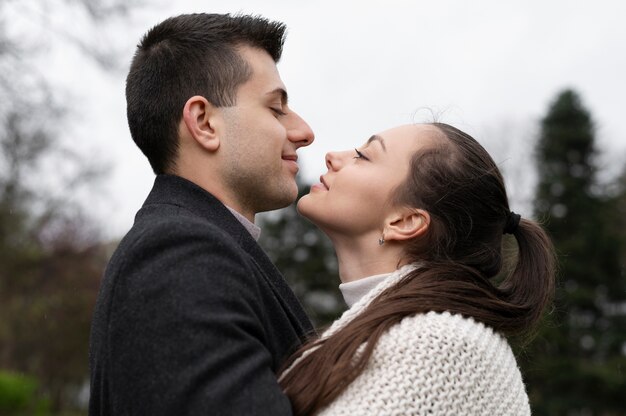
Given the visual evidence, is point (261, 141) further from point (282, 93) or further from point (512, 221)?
point (512, 221)

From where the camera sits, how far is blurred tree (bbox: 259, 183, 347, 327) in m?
24.2

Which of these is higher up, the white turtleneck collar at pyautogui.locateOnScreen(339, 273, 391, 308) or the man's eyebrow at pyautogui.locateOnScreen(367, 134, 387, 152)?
the man's eyebrow at pyautogui.locateOnScreen(367, 134, 387, 152)

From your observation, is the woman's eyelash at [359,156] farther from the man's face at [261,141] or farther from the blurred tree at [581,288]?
the blurred tree at [581,288]

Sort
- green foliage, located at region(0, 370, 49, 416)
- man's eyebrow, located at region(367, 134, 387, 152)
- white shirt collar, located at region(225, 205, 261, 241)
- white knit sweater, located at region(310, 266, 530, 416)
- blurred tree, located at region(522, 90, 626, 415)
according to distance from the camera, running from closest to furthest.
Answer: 1. white knit sweater, located at region(310, 266, 530, 416)
2. white shirt collar, located at region(225, 205, 261, 241)
3. man's eyebrow, located at region(367, 134, 387, 152)
4. green foliage, located at region(0, 370, 49, 416)
5. blurred tree, located at region(522, 90, 626, 415)

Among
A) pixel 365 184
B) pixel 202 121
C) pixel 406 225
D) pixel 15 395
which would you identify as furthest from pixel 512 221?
pixel 15 395

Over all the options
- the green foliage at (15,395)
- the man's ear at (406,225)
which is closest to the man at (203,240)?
the man's ear at (406,225)

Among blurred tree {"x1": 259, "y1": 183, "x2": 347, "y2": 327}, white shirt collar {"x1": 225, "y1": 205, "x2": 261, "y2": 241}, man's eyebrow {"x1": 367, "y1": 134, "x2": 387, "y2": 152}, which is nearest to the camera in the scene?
white shirt collar {"x1": 225, "y1": 205, "x2": 261, "y2": 241}

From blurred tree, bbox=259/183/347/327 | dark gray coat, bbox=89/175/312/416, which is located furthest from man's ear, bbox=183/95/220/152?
blurred tree, bbox=259/183/347/327

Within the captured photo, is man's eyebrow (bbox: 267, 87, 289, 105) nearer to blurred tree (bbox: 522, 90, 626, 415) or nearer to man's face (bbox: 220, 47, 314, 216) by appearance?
man's face (bbox: 220, 47, 314, 216)

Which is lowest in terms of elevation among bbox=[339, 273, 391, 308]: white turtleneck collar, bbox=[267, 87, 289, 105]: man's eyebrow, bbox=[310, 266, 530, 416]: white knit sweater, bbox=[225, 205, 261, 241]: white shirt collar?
bbox=[310, 266, 530, 416]: white knit sweater

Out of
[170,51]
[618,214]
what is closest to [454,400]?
[170,51]

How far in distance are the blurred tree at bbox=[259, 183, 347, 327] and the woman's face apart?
19942 millimetres

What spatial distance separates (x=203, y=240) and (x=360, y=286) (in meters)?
0.90

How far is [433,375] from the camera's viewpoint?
7.41ft
